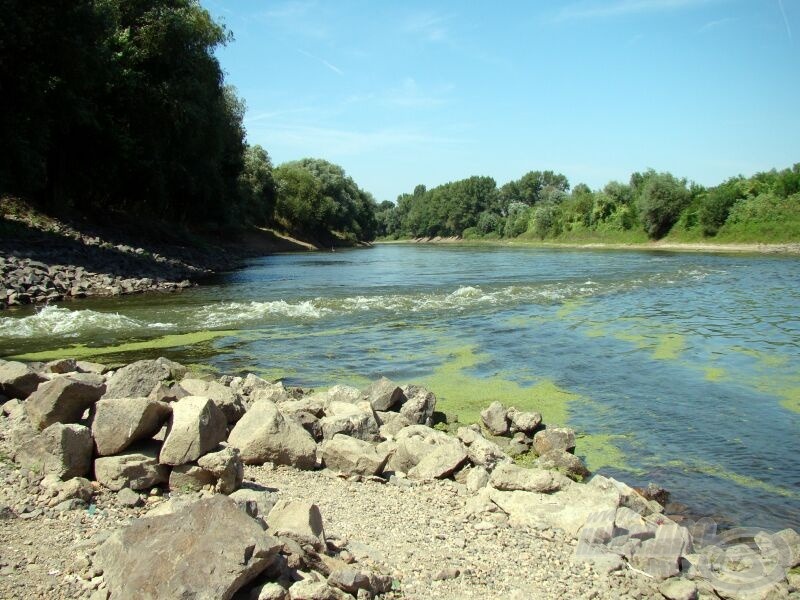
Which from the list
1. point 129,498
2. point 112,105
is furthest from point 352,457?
point 112,105

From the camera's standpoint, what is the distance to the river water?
8391 mm

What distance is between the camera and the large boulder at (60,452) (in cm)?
585

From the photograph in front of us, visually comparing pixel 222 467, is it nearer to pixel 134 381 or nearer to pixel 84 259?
pixel 134 381

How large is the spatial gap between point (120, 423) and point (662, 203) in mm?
80040

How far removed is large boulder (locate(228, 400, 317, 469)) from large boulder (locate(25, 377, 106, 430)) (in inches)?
60.9

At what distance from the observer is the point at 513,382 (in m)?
12.3

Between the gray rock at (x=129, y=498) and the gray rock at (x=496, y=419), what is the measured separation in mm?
5104

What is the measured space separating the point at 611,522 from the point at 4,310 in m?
20.5

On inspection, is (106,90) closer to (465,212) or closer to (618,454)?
(618,454)

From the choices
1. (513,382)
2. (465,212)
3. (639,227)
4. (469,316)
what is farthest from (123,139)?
(465,212)

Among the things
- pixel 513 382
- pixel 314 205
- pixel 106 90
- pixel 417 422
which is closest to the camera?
pixel 417 422

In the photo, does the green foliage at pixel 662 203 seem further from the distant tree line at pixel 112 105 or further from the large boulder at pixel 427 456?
the large boulder at pixel 427 456

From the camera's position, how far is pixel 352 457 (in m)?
7.18

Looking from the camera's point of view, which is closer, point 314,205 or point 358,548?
point 358,548
